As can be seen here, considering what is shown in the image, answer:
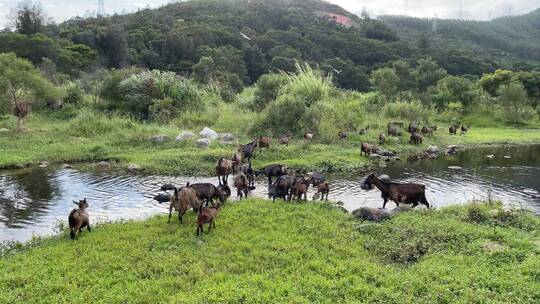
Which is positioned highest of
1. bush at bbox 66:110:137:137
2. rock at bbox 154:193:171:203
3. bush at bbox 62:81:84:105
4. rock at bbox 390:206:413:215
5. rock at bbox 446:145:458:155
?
bush at bbox 62:81:84:105

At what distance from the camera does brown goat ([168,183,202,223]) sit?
1344cm

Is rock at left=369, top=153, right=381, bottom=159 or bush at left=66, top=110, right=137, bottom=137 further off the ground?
bush at left=66, top=110, right=137, bottom=137

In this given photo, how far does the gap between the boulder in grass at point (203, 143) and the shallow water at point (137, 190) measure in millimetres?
5810

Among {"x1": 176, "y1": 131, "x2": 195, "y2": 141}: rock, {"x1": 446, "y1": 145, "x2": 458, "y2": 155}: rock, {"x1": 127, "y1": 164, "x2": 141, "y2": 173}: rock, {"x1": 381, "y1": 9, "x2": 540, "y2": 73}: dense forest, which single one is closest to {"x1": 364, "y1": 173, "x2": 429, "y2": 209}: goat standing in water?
{"x1": 127, "y1": 164, "x2": 141, "y2": 173}: rock

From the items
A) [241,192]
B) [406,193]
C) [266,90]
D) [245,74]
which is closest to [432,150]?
[266,90]

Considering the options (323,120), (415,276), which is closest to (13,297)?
(415,276)

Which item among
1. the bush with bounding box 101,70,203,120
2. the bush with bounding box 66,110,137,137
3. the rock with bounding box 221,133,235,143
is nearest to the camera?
the rock with bounding box 221,133,235,143

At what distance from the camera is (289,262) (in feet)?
36.3

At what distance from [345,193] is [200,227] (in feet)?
26.8

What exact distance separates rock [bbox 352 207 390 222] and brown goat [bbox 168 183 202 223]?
4.80 m

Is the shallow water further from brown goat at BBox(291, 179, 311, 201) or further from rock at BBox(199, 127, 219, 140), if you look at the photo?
rock at BBox(199, 127, 219, 140)

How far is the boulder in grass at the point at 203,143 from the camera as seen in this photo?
88.2ft

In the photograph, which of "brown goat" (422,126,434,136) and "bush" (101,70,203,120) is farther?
"bush" (101,70,203,120)

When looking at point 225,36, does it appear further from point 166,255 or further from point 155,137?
point 166,255
